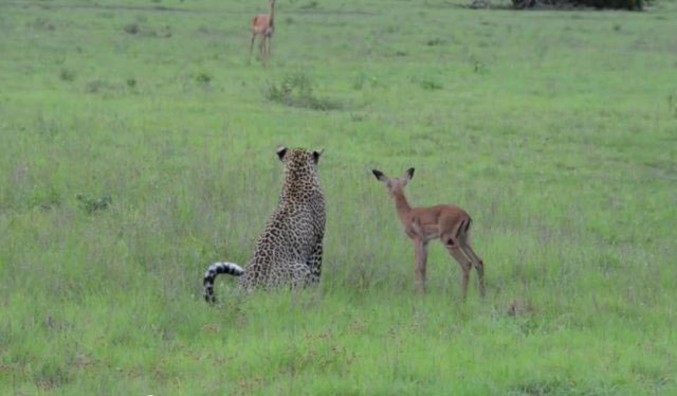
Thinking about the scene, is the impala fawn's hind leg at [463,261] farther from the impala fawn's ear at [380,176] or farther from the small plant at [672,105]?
the small plant at [672,105]

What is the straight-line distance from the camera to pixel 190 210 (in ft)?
34.0

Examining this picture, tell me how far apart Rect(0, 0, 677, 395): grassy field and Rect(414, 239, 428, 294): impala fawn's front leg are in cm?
10

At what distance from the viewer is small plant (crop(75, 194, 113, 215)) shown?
10648 millimetres

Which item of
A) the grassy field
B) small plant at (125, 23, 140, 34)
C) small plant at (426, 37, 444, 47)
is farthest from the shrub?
the grassy field

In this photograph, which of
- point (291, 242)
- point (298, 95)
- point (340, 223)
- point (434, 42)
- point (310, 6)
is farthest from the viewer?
point (310, 6)

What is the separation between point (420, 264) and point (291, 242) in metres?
0.89

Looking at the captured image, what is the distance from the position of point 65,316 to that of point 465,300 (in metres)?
2.60

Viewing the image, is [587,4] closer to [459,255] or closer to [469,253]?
[469,253]

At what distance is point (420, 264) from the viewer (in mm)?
8703

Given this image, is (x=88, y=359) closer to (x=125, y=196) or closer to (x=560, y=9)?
(x=125, y=196)

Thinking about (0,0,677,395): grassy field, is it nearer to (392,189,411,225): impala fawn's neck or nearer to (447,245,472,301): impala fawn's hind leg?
(447,245,472,301): impala fawn's hind leg

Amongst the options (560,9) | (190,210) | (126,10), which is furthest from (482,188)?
(560,9)

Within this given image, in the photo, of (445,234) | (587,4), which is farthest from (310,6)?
(445,234)

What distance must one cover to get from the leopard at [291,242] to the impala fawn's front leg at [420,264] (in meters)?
0.67
